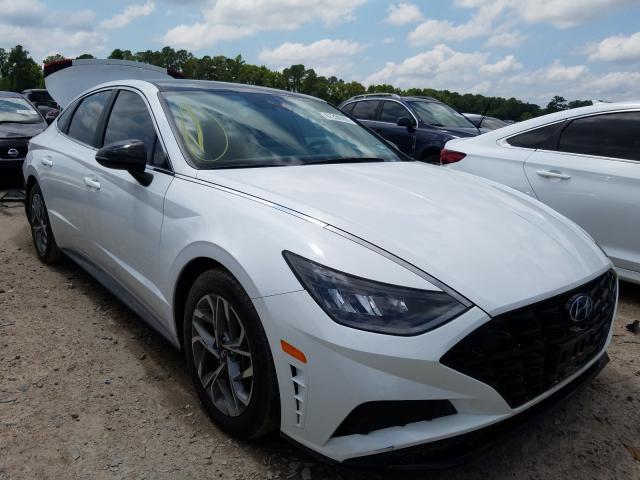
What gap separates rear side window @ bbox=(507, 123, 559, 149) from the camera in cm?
416

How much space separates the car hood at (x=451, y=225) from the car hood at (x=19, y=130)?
6878mm

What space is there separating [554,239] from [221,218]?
137 cm

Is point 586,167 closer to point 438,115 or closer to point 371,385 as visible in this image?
point 371,385

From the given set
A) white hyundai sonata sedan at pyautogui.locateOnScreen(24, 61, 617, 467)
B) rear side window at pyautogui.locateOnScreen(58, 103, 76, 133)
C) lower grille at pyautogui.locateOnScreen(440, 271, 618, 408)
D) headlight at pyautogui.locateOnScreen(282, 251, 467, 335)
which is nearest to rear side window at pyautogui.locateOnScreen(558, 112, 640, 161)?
white hyundai sonata sedan at pyautogui.locateOnScreen(24, 61, 617, 467)

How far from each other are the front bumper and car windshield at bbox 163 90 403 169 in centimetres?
107

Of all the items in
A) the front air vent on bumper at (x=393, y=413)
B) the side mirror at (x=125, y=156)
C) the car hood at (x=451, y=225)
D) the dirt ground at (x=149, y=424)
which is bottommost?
the dirt ground at (x=149, y=424)

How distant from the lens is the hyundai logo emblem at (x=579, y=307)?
6.09 feet

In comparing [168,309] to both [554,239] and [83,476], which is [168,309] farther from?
[554,239]

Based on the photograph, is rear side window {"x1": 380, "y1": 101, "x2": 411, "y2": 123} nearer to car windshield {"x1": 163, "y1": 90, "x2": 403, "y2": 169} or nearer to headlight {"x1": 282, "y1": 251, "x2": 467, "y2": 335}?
car windshield {"x1": 163, "y1": 90, "x2": 403, "y2": 169}

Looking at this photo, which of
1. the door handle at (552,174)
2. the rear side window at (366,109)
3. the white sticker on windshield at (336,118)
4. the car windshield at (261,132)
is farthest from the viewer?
the rear side window at (366,109)

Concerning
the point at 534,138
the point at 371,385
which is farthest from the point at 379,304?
the point at 534,138

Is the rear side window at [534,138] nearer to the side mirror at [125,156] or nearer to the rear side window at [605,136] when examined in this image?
the rear side window at [605,136]

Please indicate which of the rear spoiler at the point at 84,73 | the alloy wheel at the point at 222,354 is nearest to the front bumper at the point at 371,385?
the alloy wheel at the point at 222,354

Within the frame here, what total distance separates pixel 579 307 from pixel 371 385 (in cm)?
82
